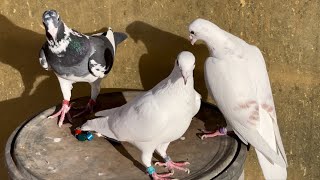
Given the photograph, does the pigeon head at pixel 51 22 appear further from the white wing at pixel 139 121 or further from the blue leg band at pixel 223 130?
the blue leg band at pixel 223 130

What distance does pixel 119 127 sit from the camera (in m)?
1.53

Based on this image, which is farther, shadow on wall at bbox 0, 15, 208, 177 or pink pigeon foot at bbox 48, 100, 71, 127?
shadow on wall at bbox 0, 15, 208, 177

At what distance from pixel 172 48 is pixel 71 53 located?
52 cm

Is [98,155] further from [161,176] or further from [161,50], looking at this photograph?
[161,50]

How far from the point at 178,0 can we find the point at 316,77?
0.58 meters

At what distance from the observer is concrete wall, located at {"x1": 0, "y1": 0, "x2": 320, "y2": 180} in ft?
6.10

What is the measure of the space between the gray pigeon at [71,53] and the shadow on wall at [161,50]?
0.88 feet

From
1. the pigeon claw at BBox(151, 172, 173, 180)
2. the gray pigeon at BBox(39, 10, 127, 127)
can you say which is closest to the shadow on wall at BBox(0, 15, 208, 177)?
the gray pigeon at BBox(39, 10, 127, 127)

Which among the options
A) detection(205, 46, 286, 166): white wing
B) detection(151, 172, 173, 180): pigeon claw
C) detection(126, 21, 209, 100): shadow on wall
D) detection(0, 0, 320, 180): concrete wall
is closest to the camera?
detection(151, 172, 173, 180): pigeon claw

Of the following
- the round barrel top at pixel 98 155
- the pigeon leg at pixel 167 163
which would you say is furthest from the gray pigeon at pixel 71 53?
the pigeon leg at pixel 167 163

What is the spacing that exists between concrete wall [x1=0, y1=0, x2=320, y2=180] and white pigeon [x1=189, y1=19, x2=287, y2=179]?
235mm

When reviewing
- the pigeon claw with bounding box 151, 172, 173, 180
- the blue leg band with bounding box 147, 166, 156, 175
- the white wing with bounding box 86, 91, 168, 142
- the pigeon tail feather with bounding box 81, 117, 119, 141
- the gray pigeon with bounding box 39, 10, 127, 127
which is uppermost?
the gray pigeon with bounding box 39, 10, 127, 127

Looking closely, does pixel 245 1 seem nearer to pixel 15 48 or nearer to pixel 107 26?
pixel 107 26

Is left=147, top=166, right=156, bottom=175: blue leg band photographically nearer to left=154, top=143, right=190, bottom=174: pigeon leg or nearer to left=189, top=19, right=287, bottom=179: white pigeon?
left=154, top=143, right=190, bottom=174: pigeon leg
